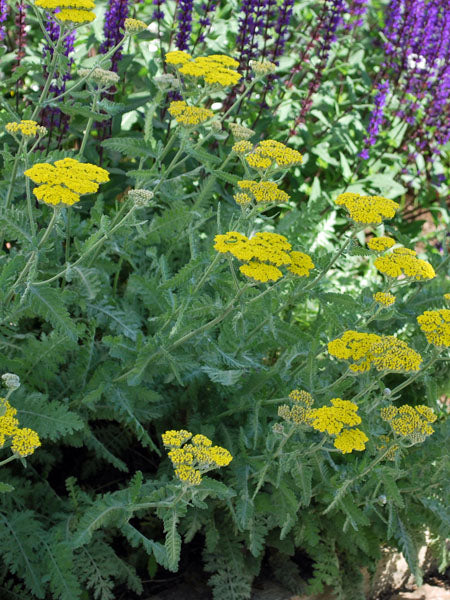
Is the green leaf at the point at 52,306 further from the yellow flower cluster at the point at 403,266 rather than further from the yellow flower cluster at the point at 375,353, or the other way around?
the yellow flower cluster at the point at 403,266

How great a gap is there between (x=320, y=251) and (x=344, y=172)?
1046 millimetres

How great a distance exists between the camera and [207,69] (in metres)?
2.84

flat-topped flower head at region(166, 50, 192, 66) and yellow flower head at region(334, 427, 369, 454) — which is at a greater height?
flat-topped flower head at region(166, 50, 192, 66)

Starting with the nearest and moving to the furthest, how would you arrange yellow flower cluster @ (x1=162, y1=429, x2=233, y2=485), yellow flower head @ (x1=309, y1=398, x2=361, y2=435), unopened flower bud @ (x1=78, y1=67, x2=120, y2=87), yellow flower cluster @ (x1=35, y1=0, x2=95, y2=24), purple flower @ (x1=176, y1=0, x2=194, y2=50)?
yellow flower cluster @ (x1=162, y1=429, x2=233, y2=485) → yellow flower head @ (x1=309, y1=398, x2=361, y2=435) → yellow flower cluster @ (x1=35, y1=0, x2=95, y2=24) → unopened flower bud @ (x1=78, y1=67, x2=120, y2=87) → purple flower @ (x1=176, y1=0, x2=194, y2=50)

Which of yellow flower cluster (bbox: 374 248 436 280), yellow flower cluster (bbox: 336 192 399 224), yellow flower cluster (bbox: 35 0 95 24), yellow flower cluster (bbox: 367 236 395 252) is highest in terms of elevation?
yellow flower cluster (bbox: 35 0 95 24)

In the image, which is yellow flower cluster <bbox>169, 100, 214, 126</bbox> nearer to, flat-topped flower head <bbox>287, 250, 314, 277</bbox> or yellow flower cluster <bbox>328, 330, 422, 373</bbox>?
flat-topped flower head <bbox>287, 250, 314, 277</bbox>

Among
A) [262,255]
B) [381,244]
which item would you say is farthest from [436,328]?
[262,255]

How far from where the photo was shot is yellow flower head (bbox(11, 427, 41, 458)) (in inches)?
78.0

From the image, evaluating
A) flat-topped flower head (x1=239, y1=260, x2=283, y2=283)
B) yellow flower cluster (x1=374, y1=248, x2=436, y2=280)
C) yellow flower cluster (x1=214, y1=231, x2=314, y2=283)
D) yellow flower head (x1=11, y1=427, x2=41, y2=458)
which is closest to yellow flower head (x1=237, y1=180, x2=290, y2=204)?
yellow flower cluster (x1=214, y1=231, x2=314, y2=283)

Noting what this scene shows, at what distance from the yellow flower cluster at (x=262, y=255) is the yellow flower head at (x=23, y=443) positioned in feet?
2.45

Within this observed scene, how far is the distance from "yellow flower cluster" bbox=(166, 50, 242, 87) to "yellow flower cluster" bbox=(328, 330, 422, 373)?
106cm

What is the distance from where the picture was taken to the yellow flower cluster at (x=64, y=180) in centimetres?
210

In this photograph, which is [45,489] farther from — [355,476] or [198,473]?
[355,476]

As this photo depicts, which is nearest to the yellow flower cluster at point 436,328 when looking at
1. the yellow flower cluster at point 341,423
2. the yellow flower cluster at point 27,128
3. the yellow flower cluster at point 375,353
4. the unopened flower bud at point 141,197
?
the yellow flower cluster at point 375,353
